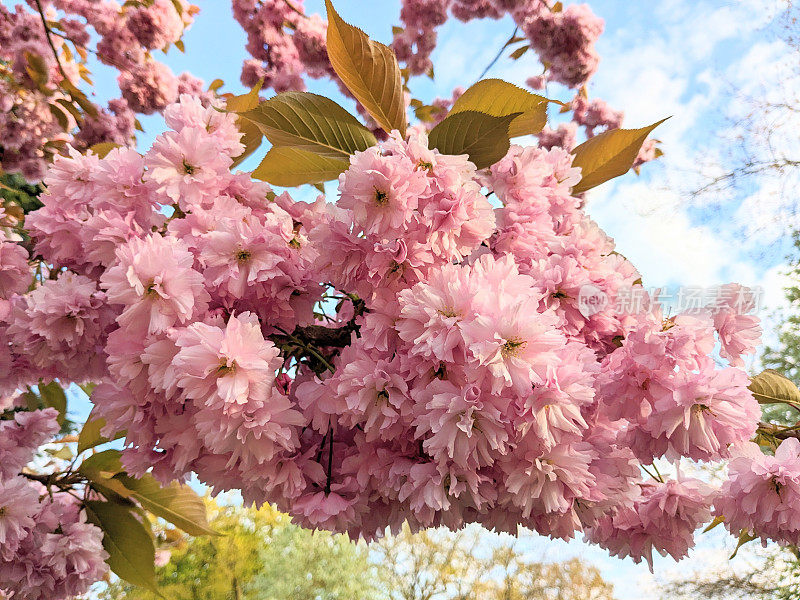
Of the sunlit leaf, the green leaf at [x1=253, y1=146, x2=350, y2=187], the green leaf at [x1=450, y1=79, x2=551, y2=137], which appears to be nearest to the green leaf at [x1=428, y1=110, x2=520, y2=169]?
the green leaf at [x1=450, y1=79, x2=551, y2=137]

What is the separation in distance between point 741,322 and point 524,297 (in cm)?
37

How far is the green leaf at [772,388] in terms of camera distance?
98cm

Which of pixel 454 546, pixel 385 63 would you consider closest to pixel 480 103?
pixel 385 63

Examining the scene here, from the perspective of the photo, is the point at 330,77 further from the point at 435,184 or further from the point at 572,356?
the point at 572,356

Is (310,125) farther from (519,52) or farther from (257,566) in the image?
(257,566)

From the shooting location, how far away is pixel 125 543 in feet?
3.84

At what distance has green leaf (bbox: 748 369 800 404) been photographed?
0.98 m

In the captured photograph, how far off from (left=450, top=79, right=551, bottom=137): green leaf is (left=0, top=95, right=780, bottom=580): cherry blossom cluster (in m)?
0.06

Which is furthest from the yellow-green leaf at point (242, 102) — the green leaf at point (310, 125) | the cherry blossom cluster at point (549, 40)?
the cherry blossom cluster at point (549, 40)

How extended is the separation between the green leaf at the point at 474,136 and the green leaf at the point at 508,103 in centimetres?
6

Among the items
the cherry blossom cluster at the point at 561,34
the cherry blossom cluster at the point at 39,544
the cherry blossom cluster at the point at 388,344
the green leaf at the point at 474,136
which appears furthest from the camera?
the cherry blossom cluster at the point at 561,34

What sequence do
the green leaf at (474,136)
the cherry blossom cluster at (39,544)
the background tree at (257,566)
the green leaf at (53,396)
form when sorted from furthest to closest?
the background tree at (257,566) < the green leaf at (53,396) < the cherry blossom cluster at (39,544) < the green leaf at (474,136)

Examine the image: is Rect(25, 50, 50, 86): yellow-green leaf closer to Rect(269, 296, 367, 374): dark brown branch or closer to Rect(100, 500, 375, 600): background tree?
Rect(269, 296, 367, 374): dark brown branch

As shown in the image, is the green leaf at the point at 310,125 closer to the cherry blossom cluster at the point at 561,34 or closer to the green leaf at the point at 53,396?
the green leaf at the point at 53,396
